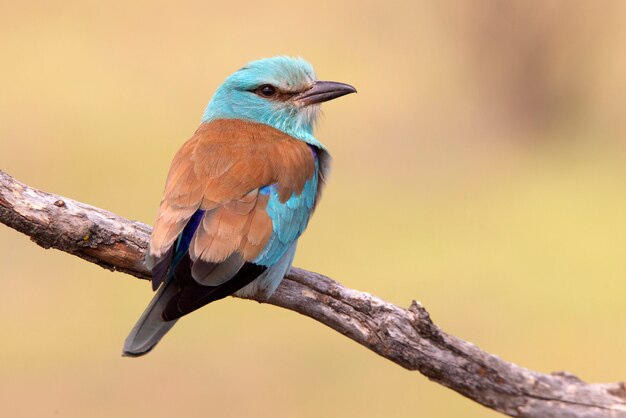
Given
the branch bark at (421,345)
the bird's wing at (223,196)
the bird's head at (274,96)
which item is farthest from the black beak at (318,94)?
the branch bark at (421,345)

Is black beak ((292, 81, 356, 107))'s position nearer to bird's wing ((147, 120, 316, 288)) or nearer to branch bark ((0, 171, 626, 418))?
bird's wing ((147, 120, 316, 288))

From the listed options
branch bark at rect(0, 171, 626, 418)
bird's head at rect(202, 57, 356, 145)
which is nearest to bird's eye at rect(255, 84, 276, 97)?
bird's head at rect(202, 57, 356, 145)

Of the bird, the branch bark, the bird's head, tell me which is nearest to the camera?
the bird

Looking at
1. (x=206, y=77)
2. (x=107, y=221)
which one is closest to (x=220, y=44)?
(x=206, y=77)

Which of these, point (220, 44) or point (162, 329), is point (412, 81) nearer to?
point (220, 44)

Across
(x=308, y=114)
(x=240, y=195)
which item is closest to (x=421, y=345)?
(x=240, y=195)

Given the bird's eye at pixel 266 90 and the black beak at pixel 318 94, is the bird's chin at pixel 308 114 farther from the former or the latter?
the bird's eye at pixel 266 90

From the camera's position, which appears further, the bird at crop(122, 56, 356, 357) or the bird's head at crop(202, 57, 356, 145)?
the bird's head at crop(202, 57, 356, 145)
